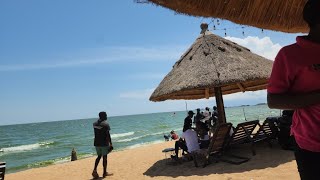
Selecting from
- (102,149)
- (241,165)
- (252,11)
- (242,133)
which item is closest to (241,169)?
(241,165)

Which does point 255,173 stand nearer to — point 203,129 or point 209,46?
point 203,129

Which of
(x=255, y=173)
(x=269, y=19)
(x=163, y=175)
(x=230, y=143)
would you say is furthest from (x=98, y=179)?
(x=269, y=19)

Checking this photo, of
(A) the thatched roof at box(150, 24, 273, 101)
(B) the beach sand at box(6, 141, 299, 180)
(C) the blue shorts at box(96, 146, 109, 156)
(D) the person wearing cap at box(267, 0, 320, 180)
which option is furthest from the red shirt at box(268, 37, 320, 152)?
(C) the blue shorts at box(96, 146, 109, 156)

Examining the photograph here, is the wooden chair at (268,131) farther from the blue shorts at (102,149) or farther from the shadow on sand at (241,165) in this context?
the blue shorts at (102,149)

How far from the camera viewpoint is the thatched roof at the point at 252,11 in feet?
8.11

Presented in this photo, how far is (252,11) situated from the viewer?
9.08 feet

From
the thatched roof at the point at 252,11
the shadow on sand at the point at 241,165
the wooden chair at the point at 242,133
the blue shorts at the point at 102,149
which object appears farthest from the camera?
the blue shorts at the point at 102,149

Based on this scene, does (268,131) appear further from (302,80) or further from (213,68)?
(302,80)

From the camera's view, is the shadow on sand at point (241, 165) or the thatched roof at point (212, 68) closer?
the shadow on sand at point (241, 165)

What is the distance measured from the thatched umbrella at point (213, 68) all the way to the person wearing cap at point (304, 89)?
21.0 ft

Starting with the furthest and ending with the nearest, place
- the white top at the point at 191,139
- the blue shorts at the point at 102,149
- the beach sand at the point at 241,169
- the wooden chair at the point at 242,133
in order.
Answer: the blue shorts at the point at 102,149
the white top at the point at 191,139
the wooden chair at the point at 242,133
the beach sand at the point at 241,169

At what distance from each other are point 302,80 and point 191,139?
6.64 meters

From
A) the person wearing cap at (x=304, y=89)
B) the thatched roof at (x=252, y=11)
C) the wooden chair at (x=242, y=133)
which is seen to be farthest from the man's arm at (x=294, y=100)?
the wooden chair at (x=242, y=133)

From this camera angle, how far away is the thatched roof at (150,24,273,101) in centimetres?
812
